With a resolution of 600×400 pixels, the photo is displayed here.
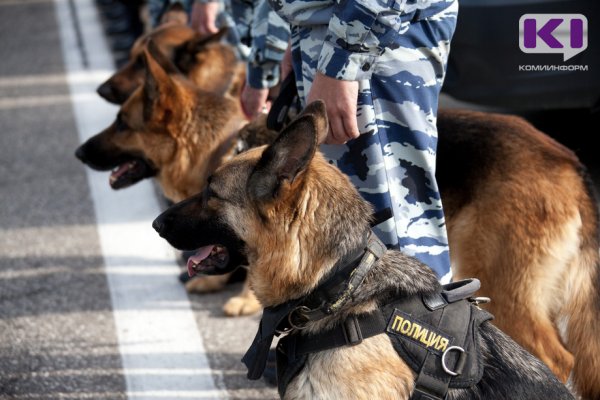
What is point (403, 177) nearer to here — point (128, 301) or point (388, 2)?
point (388, 2)

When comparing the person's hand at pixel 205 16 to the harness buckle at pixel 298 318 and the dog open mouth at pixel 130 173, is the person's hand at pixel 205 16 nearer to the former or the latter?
the dog open mouth at pixel 130 173

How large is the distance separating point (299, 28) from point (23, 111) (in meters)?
6.19

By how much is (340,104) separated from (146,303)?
227cm

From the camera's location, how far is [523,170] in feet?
11.4

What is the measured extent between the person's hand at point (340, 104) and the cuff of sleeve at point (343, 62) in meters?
0.02

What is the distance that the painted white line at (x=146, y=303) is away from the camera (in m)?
3.86

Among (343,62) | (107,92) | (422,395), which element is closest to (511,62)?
(343,62)

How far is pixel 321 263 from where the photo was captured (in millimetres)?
2633

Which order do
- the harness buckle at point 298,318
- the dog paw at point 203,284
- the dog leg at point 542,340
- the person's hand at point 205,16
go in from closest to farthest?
the harness buckle at point 298,318
the dog leg at point 542,340
the dog paw at point 203,284
the person's hand at point 205,16

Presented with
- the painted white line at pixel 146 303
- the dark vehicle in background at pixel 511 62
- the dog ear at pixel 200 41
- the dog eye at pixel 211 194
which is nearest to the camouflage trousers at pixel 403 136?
the dog eye at pixel 211 194

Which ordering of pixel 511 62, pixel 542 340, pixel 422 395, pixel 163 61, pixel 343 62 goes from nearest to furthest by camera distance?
pixel 422 395 → pixel 343 62 → pixel 542 340 → pixel 163 61 → pixel 511 62

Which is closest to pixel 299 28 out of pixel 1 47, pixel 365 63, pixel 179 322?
pixel 365 63

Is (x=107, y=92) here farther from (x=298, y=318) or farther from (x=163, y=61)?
(x=298, y=318)

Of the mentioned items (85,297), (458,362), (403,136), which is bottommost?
(85,297)
